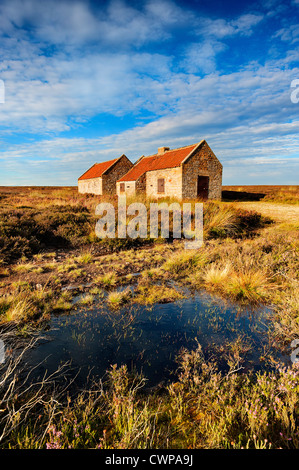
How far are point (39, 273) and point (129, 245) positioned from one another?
4.54 meters

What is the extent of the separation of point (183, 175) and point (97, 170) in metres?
16.3

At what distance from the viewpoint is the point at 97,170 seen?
34.3 m

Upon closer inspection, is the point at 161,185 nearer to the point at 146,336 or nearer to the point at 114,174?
the point at 114,174

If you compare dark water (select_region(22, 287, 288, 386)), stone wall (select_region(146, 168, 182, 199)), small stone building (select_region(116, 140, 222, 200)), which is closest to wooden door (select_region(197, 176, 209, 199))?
small stone building (select_region(116, 140, 222, 200))

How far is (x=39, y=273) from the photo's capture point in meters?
7.47

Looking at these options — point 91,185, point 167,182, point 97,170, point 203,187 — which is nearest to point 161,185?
point 167,182

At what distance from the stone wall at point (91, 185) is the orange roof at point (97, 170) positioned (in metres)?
0.56

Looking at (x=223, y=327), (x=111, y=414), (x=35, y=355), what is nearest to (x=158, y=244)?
(x=223, y=327)

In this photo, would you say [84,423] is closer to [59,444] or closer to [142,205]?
[59,444]

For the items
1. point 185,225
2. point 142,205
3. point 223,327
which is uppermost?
point 142,205

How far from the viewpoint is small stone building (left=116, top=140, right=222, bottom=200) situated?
22578 mm

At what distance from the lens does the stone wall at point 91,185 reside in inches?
1229

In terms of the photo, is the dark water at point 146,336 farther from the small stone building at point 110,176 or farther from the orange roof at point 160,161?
the small stone building at point 110,176

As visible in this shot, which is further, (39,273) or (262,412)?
(39,273)
